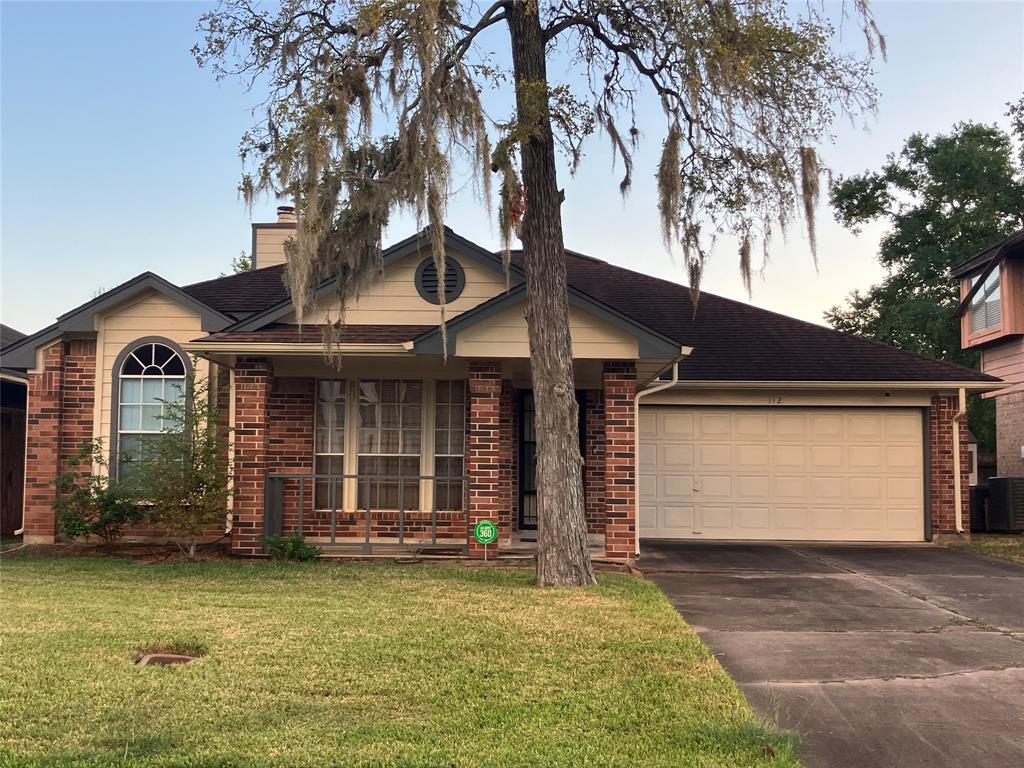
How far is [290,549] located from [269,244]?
288 inches

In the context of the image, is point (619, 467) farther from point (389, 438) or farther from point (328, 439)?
point (328, 439)

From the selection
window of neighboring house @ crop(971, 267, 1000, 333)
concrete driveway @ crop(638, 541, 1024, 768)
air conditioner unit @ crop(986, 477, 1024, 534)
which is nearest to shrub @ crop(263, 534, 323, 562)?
concrete driveway @ crop(638, 541, 1024, 768)

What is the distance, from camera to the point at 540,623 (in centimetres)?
679

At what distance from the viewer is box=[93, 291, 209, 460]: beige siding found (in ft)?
38.4

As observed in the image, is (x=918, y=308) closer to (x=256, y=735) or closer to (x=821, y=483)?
(x=821, y=483)

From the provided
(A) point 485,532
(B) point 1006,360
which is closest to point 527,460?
(A) point 485,532

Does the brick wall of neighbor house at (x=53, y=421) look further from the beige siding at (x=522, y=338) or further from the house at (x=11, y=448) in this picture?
the beige siding at (x=522, y=338)

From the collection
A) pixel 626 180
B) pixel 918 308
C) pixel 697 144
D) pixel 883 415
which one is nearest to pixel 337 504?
pixel 626 180

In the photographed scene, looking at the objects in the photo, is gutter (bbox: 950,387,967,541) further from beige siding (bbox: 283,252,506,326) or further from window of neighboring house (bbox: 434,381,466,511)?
window of neighboring house (bbox: 434,381,466,511)

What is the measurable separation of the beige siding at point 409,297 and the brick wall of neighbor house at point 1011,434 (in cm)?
1516

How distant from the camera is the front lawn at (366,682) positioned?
4.14 m

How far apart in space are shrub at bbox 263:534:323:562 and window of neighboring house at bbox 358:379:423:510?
4.99ft

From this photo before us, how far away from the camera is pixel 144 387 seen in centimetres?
1171

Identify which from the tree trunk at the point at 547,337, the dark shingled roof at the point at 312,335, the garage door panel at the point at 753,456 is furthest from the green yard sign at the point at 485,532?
the garage door panel at the point at 753,456
